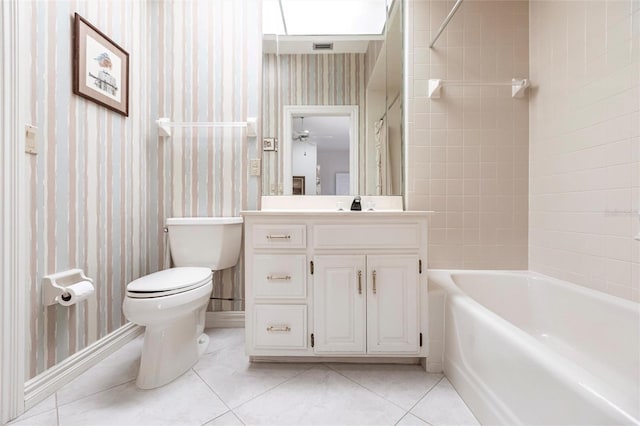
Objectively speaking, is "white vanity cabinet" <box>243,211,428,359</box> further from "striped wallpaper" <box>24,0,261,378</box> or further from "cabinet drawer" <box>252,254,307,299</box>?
"striped wallpaper" <box>24,0,261,378</box>

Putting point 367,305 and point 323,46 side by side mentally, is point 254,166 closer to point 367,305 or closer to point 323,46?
point 323,46

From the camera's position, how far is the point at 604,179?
4.17 ft

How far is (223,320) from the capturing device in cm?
193

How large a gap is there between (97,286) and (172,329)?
523 mm

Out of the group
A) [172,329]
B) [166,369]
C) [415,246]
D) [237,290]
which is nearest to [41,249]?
[172,329]

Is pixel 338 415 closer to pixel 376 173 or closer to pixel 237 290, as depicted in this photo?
pixel 237 290

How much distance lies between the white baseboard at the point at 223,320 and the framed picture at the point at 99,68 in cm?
137

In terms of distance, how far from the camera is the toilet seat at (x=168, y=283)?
1.18 meters

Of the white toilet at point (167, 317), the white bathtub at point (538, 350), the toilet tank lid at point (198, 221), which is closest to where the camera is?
the white bathtub at point (538, 350)

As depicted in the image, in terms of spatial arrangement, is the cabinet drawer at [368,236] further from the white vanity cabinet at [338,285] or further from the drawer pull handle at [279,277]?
the drawer pull handle at [279,277]

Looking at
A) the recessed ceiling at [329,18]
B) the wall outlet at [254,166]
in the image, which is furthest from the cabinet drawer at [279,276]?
the recessed ceiling at [329,18]

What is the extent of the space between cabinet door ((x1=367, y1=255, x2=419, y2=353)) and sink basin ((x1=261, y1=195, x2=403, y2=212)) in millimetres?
545

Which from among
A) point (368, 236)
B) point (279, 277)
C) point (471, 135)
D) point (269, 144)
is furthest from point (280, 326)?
point (471, 135)

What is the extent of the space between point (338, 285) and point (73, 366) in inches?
49.8
